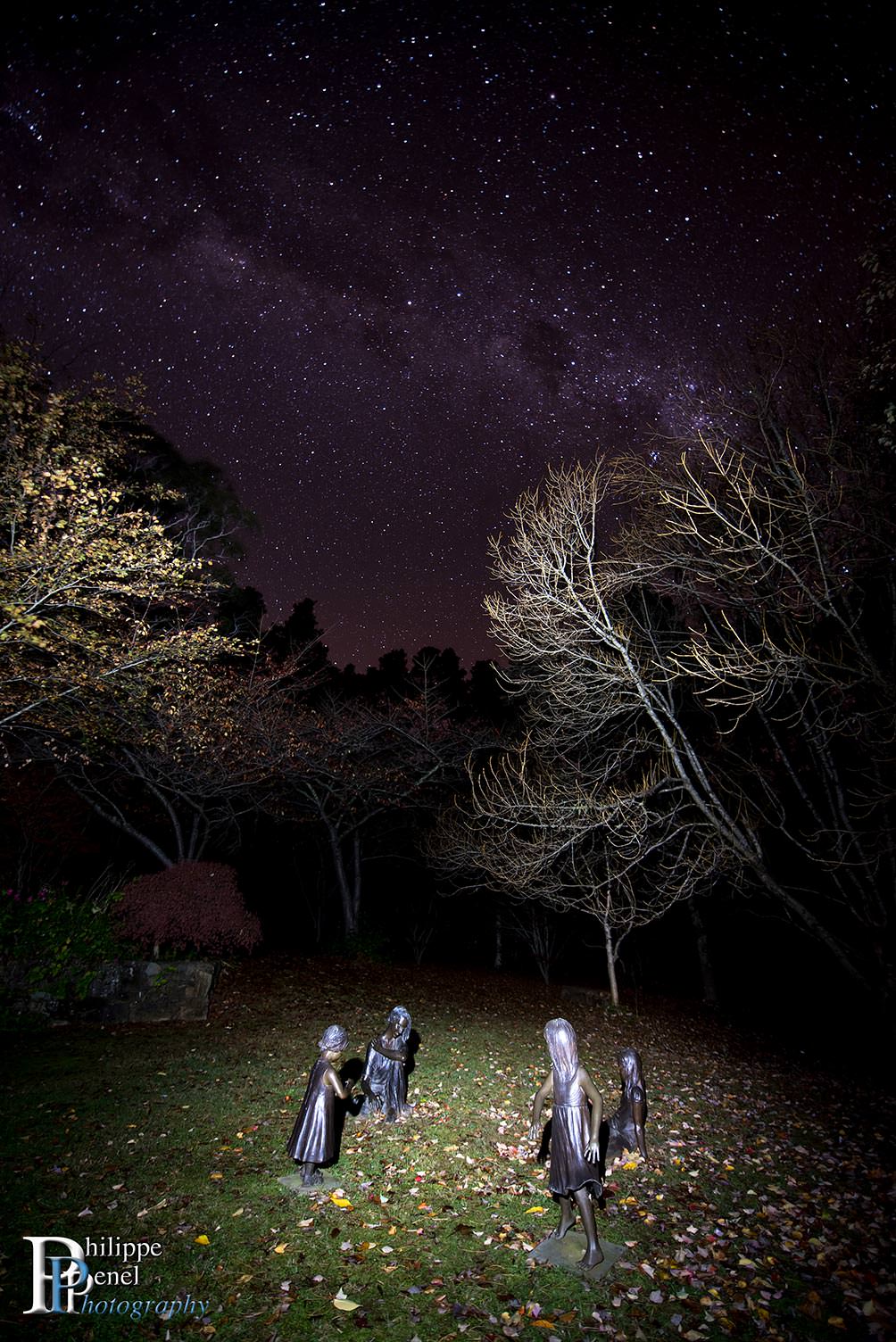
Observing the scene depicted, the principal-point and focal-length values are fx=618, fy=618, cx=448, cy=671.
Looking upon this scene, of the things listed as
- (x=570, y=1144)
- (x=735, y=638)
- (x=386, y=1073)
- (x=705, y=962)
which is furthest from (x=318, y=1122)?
(x=705, y=962)

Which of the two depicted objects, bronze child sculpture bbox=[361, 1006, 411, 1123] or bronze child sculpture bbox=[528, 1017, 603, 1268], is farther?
bronze child sculpture bbox=[361, 1006, 411, 1123]

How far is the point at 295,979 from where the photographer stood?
14.4 m

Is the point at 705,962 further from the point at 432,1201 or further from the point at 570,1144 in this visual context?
the point at 570,1144

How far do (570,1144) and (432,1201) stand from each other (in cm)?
172

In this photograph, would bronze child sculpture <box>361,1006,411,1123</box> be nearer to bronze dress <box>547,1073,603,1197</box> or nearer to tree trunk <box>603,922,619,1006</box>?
bronze dress <box>547,1073,603,1197</box>

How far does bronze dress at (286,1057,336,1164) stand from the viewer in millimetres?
5684

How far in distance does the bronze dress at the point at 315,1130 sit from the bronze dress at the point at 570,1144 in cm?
206

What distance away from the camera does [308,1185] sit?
18.9 ft

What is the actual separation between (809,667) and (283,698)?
13.0 meters

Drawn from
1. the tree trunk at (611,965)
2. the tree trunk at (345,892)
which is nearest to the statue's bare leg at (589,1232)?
the tree trunk at (611,965)

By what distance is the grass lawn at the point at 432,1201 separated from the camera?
4.29m

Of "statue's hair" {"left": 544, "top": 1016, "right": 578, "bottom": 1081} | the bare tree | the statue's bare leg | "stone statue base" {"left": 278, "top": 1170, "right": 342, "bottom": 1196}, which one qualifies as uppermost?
the bare tree

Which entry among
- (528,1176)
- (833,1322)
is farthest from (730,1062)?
(833,1322)

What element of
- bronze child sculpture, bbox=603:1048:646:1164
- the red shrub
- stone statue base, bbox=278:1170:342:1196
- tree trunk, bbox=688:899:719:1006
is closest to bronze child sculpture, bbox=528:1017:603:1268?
bronze child sculpture, bbox=603:1048:646:1164
